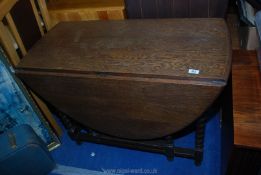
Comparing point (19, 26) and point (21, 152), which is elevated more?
point (19, 26)

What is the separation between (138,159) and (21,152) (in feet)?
2.26

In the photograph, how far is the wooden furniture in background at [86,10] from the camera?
5.16ft

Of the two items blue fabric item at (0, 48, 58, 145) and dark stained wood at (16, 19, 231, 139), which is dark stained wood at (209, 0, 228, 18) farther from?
blue fabric item at (0, 48, 58, 145)

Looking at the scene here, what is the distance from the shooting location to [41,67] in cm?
122

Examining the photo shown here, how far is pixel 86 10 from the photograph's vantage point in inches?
62.6

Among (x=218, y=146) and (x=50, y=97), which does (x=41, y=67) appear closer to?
(x=50, y=97)

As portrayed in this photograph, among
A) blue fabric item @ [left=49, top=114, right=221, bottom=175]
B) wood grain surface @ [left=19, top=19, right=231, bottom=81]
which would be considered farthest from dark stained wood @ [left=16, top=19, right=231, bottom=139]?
blue fabric item @ [left=49, top=114, right=221, bottom=175]

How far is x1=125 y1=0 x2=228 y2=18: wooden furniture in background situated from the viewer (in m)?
1.45

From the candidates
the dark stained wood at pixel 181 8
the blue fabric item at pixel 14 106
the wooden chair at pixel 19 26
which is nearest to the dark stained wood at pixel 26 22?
the wooden chair at pixel 19 26

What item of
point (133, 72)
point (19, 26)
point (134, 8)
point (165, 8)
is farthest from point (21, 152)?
point (165, 8)

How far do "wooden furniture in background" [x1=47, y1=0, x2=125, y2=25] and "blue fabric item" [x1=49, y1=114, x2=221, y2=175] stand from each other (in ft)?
2.80

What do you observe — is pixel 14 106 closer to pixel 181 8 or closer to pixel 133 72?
pixel 133 72

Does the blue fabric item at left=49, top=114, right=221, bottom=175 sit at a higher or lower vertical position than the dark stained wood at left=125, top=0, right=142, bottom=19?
lower

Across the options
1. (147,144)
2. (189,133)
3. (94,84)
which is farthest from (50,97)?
(189,133)
